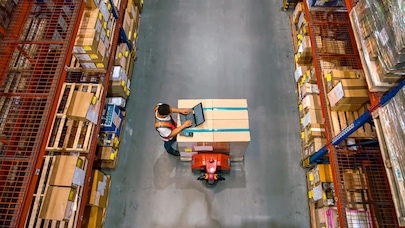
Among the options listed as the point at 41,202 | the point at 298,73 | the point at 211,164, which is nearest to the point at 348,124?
the point at 298,73

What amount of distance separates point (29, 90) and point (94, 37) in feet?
4.57

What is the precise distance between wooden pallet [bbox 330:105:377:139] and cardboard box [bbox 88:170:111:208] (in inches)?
172

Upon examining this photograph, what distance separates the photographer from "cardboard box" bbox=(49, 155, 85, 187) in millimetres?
4320

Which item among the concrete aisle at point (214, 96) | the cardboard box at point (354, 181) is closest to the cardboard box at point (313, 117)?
the concrete aisle at point (214, 96)

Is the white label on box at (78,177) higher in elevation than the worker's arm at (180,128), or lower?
lower

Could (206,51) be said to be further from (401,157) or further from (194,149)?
(401,157)

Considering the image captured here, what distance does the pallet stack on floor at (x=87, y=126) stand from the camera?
4.32m

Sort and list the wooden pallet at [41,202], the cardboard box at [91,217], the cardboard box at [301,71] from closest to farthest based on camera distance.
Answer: the wooden pallet at [41,202] → the cardboard box at [91,217] → the cardboard box at [301,71]

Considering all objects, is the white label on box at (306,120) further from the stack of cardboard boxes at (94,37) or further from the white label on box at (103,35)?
the white label on box at (103,35)

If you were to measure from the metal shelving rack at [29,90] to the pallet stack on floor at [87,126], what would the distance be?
176mm

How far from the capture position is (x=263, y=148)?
6164 mm

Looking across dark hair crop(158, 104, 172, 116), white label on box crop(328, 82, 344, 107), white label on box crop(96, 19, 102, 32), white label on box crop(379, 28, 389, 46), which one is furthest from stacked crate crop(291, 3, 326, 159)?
white label on box crop(96, 19, 102, 32)

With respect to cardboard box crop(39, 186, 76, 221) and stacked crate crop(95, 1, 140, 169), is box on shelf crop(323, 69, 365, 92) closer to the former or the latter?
stacked crate crop(95, 1, 140, 169)

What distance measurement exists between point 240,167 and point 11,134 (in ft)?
13.8
